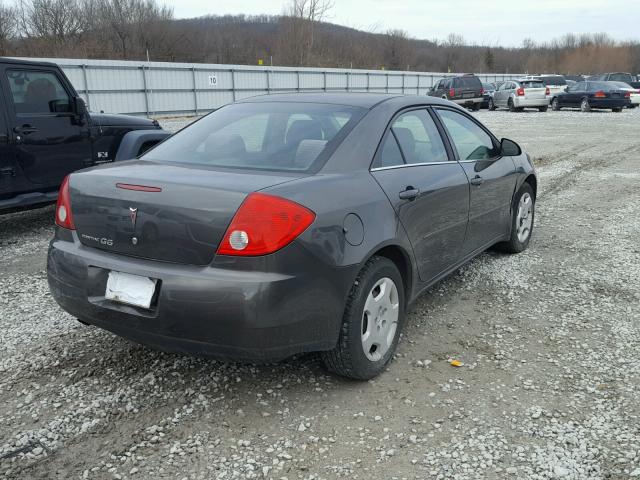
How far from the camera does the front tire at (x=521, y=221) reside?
5.37 metres

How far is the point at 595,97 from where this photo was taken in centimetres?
2764

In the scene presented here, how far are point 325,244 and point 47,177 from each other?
4.87 metres

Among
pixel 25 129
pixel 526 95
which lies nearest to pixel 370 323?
pixel 25 129

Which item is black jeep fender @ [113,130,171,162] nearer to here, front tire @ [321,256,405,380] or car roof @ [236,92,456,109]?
car roof @ [236,92,456,109]

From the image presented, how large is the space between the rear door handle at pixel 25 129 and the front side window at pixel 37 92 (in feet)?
0.56

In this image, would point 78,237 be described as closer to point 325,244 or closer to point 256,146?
point 256,146

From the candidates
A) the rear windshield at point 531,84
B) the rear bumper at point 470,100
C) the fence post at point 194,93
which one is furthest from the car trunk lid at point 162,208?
the rear bumper at point 470,100

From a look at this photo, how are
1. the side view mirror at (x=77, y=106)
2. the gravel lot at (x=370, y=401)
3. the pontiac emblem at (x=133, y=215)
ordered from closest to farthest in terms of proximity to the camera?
the gravel lot at (x=370, y=401)
the pontiac emblem at (x=133, y=215)
the side view mirror at (x=77, y=106)

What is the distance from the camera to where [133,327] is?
284 cm

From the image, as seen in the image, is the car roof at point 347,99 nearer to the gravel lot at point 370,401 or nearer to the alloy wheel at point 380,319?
the alloy wheel at point 380,319

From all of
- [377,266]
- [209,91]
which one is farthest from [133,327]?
[209,91]

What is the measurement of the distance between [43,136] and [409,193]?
475 centimetres

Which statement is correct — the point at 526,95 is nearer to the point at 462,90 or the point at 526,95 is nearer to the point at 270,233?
the point at 462,90

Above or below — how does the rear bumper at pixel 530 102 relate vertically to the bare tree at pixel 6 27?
below
